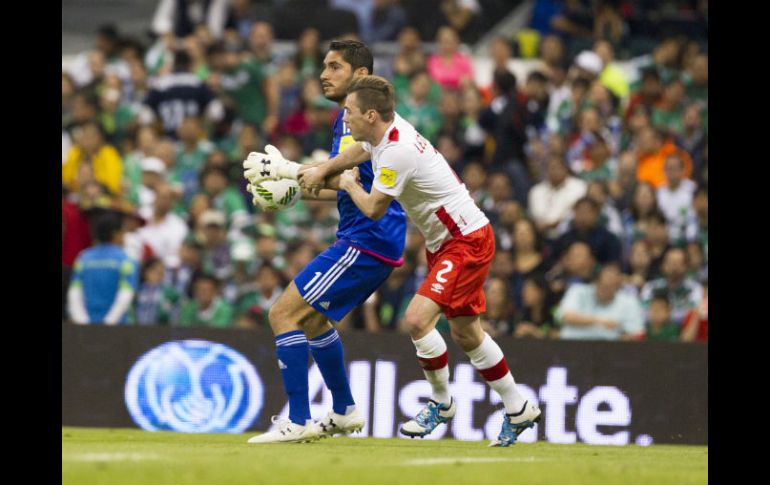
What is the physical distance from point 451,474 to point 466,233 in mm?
2273

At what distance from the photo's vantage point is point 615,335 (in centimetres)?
1389

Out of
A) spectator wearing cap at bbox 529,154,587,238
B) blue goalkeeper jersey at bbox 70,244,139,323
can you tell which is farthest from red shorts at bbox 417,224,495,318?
spectator wearing cap at bbox 529,154,587,238

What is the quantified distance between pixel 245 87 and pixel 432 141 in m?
2.91

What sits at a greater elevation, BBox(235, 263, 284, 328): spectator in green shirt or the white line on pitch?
BBox(235, 263, 284, 328): spectator in green shirt

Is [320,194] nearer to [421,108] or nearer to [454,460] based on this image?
[454,460]

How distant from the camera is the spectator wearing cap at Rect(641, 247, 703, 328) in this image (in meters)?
14.3

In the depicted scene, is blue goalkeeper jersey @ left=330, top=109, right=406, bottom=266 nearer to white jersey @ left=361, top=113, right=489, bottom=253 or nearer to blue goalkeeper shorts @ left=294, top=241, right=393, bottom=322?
blue goalkeeper shorts @ left=294, top=241, right=393, bottom=322

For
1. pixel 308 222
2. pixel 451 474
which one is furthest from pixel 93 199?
pixel 451 474

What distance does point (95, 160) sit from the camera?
17.1 meters

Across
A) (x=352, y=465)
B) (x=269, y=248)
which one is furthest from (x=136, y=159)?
(x=352, y=465)

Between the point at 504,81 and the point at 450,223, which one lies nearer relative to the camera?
the point at 450,223

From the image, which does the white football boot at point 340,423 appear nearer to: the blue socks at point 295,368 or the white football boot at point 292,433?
the white football boot at point 292,433

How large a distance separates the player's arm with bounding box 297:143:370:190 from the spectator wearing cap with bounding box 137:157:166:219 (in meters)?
6.79

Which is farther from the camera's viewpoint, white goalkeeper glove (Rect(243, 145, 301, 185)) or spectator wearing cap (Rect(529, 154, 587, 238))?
spectator wearing cap (Rect(529, 154, 587, 238))
